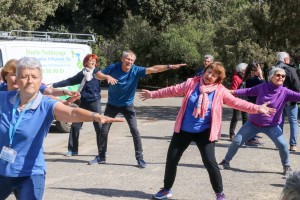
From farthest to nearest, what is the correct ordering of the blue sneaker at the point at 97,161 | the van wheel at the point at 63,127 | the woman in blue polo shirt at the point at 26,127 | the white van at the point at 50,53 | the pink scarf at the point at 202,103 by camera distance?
the van wheel at the point at 63,127, the white van at the point at 50,53, the blue sneaker at the point at 97,161, the pink scarf at the point at 202,103, the woman in blue polo shirt at the point at 26,127

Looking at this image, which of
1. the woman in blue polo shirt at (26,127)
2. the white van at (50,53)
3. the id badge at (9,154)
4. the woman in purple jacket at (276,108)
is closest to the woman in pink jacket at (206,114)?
the woman in purple jacket at (276,108)

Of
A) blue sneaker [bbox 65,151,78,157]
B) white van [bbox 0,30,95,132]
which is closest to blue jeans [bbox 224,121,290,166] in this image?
blue sneaker [bbox 65,151,78,157]

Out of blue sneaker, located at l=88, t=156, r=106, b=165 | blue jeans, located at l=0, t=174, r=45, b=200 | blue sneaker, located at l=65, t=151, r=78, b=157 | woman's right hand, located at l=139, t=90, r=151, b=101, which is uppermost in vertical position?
woman's right hand, located at l=139, t=90, r=151, b=101

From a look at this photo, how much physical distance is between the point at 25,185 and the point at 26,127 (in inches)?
17.7

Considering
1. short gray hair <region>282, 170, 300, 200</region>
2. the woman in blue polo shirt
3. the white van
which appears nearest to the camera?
short gray hair <region>282, 170, 300, 200</region>

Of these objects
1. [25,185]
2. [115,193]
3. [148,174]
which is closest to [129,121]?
[148,174]

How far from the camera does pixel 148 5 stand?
29375 millimetres

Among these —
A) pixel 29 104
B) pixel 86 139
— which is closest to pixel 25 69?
pixel 29 104

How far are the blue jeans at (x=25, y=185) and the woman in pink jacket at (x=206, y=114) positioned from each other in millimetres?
2449

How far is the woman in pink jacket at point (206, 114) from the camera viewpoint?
6293 mm

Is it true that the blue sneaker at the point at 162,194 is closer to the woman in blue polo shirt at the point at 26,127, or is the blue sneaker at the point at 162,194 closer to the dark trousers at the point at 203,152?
the dark trousers at the point at 203,152

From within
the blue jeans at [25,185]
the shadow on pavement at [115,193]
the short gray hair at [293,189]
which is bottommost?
the shadow on pavement at [115,193]

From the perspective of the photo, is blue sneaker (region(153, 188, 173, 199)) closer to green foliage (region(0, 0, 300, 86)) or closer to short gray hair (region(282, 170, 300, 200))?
short gray hair (region(282, 170, 300, 200))

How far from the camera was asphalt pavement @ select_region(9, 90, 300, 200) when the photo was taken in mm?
6996
